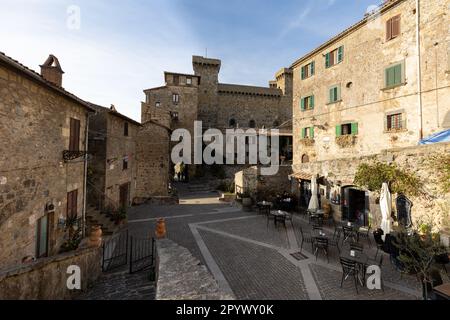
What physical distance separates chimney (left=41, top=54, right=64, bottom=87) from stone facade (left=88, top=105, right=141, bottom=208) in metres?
2.64

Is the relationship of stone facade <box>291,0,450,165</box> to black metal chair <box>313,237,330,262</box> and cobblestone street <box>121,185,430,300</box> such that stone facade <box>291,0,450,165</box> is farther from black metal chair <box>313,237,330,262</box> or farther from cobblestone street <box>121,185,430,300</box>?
black metal chair <box>313,237,330,262</box>

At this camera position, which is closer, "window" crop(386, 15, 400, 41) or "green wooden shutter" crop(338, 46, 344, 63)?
"window" crop(386, 15, 400, 41)

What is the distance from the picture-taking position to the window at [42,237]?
24.3 ft

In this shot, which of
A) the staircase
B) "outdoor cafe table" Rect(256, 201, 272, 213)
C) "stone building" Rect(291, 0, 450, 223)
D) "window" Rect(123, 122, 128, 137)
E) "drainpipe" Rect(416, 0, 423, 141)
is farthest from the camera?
"window" Rect(123, 122, 128, 137)

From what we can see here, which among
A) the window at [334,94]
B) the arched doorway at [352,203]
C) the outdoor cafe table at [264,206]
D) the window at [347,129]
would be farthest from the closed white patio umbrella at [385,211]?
the window at [334,94]

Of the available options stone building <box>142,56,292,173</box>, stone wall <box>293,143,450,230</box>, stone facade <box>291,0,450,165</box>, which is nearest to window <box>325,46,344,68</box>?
stone facade <box>291,0,450,165</box>

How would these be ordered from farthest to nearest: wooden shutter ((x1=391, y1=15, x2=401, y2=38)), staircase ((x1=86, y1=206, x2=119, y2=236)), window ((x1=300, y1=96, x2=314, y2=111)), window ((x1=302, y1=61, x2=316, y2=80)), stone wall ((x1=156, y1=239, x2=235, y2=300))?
1. window ((x1=302, y1=61, x2=316, y2=80))
2. window ((x1=300, y1=96, x2=314, y2=111))
3. wooden shutter ((x1=391, y1=15, x2=401, y2=38))
4. staircase ((x1=86, y1=206, x2=119, y2=236))
5. stone wall ((x1=156, y1=239, x2=235, y2=300))

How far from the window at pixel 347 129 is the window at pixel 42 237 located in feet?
64.3

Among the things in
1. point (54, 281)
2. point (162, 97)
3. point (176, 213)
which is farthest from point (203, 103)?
point (54, 281)

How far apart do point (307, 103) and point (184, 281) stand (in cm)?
2110

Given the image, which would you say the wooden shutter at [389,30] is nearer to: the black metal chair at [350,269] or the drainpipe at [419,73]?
the drainpipe at [419,73]

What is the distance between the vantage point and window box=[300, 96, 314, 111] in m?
21.0
